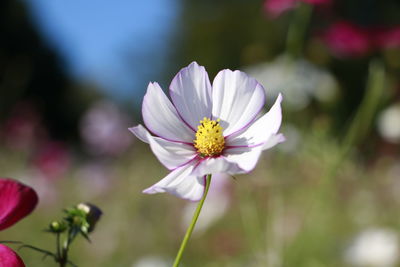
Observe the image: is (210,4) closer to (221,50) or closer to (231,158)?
(221,50)

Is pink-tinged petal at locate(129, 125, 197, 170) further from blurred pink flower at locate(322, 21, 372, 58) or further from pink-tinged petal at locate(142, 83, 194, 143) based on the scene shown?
blurred pink flower at locate(322, 21, 372, 58)

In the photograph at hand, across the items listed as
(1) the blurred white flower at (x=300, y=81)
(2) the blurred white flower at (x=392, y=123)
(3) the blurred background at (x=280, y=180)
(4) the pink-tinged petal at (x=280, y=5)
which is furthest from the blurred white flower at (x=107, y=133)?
(4) the pink-tinged petal at (x=280, y=5)

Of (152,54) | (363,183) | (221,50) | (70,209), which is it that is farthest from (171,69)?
(70,209)

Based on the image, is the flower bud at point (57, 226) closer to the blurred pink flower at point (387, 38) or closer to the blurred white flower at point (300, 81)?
the blurred pink flower at point (387, 38)

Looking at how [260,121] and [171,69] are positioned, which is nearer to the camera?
[260,121]

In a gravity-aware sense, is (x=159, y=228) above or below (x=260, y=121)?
above

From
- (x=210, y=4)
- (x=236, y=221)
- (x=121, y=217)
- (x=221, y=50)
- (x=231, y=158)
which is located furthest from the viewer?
(x=210, y=4)
